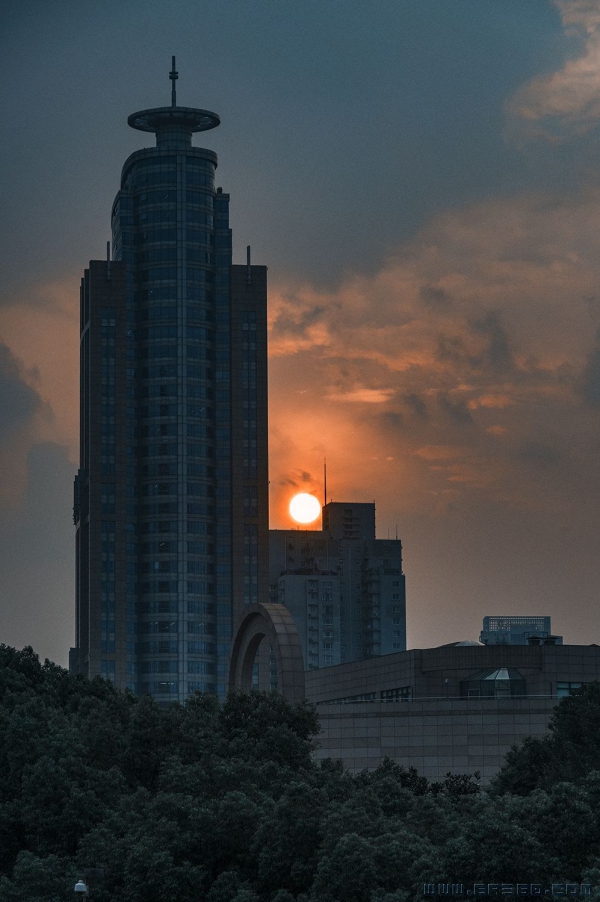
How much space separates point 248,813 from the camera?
5369cm

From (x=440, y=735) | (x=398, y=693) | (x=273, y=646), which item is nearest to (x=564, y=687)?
(x=398, y=693)

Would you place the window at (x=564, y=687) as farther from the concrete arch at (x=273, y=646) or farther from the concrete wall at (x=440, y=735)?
the concrete arch at (x=273, y=646)

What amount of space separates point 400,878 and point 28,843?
57.7 ft

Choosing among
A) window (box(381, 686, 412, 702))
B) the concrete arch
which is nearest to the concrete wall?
the concrete arch

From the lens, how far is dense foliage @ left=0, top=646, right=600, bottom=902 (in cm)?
4869

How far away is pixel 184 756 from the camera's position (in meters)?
65.8

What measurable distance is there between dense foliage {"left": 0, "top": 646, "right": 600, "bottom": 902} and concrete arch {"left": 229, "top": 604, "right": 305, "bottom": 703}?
28.5 ft

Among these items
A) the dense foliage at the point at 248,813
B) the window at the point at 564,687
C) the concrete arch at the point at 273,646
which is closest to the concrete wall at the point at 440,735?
the concrete arch at the point at 273,646

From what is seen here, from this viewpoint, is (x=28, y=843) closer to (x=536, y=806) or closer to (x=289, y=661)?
(x=536, y=806)

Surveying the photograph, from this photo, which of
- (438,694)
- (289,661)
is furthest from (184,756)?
(438,694)

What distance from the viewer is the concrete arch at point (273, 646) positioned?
277ft

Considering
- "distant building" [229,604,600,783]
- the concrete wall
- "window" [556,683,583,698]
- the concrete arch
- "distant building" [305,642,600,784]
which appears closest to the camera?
the concrete arch

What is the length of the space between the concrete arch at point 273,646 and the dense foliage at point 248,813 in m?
8.70

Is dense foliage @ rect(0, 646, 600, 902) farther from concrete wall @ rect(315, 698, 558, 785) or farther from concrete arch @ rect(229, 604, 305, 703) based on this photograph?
concrete wall @ rect(315, 698, 558, 785)
